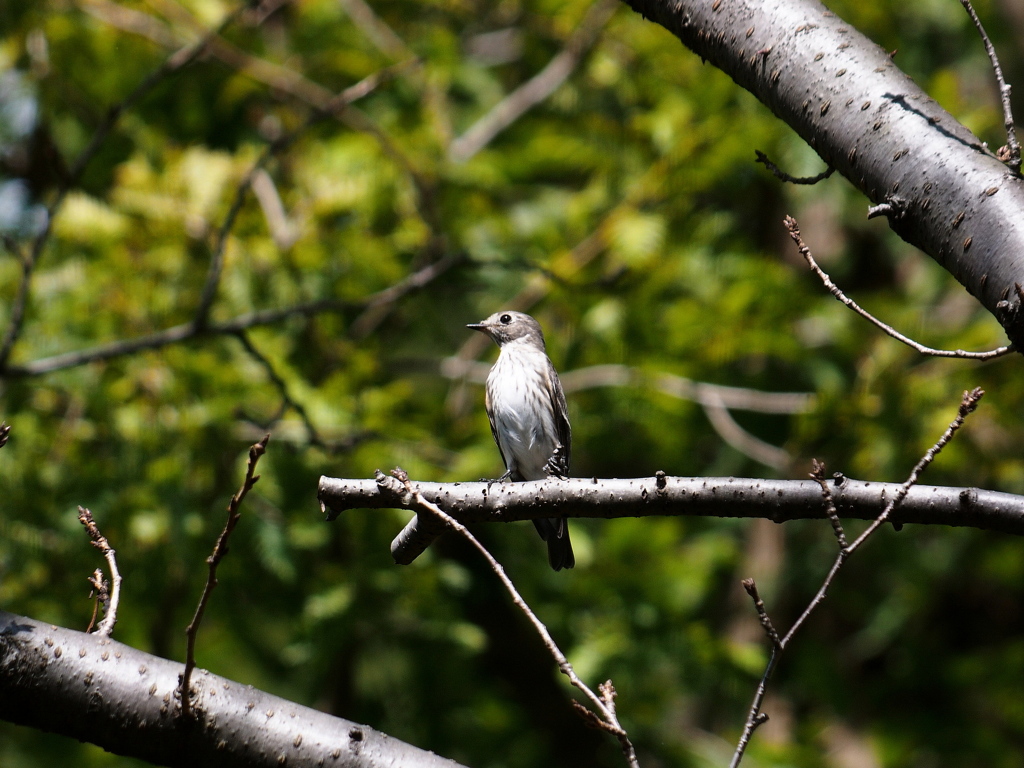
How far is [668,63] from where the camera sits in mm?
6527

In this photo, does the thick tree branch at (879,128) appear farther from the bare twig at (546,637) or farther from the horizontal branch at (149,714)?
the horizontal branch at (149,714)

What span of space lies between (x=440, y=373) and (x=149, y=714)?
4231mm

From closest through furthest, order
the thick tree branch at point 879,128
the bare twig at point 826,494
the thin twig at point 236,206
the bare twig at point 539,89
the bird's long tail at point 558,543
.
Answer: the bare twig at point 826,494 < the thick tree branch at point 879,128 < the thin twig at point 236,206 < the bird's long tail at point 558,543 < the bare twig at point 539,89

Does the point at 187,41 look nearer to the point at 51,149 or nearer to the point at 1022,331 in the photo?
the point at 51,149

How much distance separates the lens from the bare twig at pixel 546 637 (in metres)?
2.02

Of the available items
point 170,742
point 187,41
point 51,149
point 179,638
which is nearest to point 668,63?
point 187,41

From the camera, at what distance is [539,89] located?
694 cm

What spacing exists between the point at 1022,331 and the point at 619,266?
378cm

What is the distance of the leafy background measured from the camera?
497 cm

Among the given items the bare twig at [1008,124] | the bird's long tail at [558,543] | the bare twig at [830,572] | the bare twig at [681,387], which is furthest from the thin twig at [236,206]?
the bare twig at [830,572]

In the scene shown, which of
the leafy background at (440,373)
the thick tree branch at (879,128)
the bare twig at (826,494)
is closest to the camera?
the bare twig at (826,494)

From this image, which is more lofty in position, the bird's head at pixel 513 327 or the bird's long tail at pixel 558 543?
the bird's head at pixel 513 327

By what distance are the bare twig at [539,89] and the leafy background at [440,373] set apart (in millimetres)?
126

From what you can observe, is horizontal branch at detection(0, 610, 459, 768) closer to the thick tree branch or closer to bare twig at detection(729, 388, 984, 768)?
bare twig at detection(729, 388, 984, 768)
